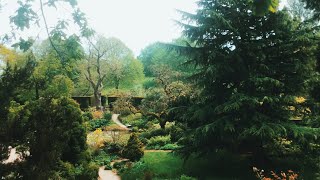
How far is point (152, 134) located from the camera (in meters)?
20.7

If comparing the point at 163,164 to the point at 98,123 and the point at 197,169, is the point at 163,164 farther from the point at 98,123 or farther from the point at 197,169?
the point at 98,123

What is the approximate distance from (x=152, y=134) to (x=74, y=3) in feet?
53.0

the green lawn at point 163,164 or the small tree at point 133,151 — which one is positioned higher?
the small tree at point 133,151

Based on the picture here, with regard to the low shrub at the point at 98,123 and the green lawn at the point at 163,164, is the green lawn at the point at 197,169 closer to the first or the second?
the green lawn at the point at 163,164

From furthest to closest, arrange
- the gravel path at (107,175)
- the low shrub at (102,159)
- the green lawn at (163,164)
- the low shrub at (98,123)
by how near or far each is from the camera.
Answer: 1. the low shrub at (98,123)
2. the low shrub at (102,159)
3. the gravel path at (107,175)
4. the green lawn at (163,164)

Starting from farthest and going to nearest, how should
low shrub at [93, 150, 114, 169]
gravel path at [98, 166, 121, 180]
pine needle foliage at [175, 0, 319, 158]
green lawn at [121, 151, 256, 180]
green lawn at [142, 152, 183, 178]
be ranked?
low shrub at [93, 150, 114, 169]
gravel path at [98, 166, 121, 180]
green lawn at [142, 152, 183, 178]
green lawn at [121, 151, 256, 180]
pine needle foliage at [175, 0, 319, 158]

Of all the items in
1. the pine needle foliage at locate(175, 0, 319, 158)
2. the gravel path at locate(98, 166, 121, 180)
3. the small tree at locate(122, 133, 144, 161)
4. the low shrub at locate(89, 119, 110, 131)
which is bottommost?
the gravel path at locate(98, 166, 121, 180)

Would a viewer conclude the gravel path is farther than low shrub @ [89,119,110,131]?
No

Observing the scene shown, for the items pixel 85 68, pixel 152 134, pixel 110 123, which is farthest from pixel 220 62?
pixel 85 68

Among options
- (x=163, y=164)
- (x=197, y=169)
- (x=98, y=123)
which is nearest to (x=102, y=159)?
(x=163, y=164)

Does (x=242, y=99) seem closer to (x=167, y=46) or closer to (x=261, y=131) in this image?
(x=261, y=131)

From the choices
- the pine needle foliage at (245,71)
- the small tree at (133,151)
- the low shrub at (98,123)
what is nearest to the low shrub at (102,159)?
the small tree at (133,151)

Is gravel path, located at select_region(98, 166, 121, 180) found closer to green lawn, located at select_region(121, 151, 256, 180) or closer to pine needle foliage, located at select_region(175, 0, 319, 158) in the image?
green lawn, located at select_region(121, 151, 256, 180)

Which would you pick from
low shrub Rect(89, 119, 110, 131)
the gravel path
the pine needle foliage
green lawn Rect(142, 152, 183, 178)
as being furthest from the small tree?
low shrub Rect(89, 119, 110, 131)
